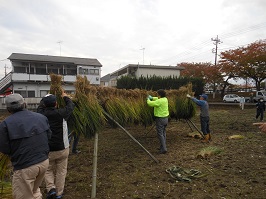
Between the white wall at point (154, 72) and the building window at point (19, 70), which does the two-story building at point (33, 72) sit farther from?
the white wall at point (154, 72)

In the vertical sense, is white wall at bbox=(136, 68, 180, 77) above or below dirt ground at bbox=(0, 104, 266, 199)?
above

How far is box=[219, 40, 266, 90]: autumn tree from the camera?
25.2 metres

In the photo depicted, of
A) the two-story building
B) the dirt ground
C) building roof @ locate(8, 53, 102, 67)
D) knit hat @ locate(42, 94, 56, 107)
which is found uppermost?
building roof @ locate(8, 53, 102, 67)

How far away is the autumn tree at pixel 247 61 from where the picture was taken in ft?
82.7

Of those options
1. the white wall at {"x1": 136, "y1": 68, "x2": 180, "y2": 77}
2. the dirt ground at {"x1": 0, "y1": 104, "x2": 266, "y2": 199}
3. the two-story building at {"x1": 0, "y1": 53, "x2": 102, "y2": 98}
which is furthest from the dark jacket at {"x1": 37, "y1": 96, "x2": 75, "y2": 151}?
the white wall at {"x1": 136, "y1": 68, "x2": 180, "y2": 77}

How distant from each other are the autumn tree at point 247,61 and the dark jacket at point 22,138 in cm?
2775

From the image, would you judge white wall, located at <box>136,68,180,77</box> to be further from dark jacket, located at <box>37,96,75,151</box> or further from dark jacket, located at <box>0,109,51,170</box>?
dark jacket, located at <box>0,109,51,170</box>

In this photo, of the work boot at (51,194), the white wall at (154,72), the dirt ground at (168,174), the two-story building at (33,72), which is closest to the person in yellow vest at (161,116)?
the dirt ground at (168,174)

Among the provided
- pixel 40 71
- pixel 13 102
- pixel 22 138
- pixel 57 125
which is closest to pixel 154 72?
pixel 40 71

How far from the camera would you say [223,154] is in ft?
18.6

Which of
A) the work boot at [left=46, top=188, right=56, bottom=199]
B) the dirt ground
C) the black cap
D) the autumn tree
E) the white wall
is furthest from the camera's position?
the white wall

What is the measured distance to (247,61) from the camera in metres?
25.8

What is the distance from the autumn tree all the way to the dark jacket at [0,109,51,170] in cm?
2775

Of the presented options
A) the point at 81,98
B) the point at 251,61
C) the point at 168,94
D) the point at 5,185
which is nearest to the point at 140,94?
the point at 168,94
